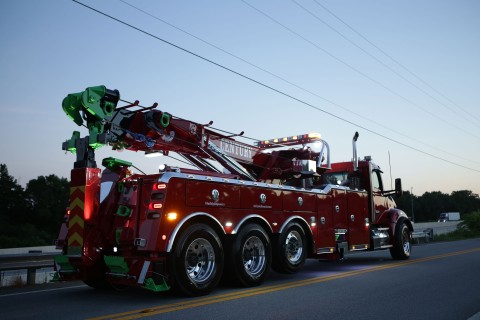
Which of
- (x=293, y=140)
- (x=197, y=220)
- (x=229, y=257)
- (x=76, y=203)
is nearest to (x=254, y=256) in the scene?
(x=229, y=257)

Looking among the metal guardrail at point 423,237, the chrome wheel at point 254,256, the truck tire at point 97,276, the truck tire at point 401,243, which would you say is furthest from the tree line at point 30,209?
the chrome wheel at point 254,256

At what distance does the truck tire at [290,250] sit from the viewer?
912 centimetres

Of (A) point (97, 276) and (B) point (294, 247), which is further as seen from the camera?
(B) point (294, 247)

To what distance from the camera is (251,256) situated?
8.58 meters

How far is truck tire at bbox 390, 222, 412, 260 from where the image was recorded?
13484 mm

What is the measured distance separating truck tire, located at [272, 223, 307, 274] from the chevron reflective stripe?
3.73m

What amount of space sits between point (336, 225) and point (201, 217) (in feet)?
14.8

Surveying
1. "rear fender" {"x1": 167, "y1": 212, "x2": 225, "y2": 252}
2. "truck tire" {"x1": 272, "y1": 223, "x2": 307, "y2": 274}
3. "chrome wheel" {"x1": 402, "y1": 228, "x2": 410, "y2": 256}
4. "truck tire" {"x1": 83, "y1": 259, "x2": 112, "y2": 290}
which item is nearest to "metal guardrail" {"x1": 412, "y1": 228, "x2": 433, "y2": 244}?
"chrome wheel" {"x1": 402, "y1": 228, "x2": 410, "y2": 256}

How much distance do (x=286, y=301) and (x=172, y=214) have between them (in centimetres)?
211

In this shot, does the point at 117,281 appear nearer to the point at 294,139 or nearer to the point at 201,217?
the point at 201,217

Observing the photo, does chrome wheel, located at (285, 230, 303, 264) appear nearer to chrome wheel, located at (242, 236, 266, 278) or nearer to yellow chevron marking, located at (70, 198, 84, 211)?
chrome wheel, located at (242, 236, 266, 278)

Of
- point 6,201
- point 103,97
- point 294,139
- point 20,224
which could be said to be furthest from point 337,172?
point 6,201

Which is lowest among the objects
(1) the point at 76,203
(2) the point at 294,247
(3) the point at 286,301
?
(3) the point at 286,301

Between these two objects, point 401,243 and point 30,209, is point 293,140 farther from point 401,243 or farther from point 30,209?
point 30,209
